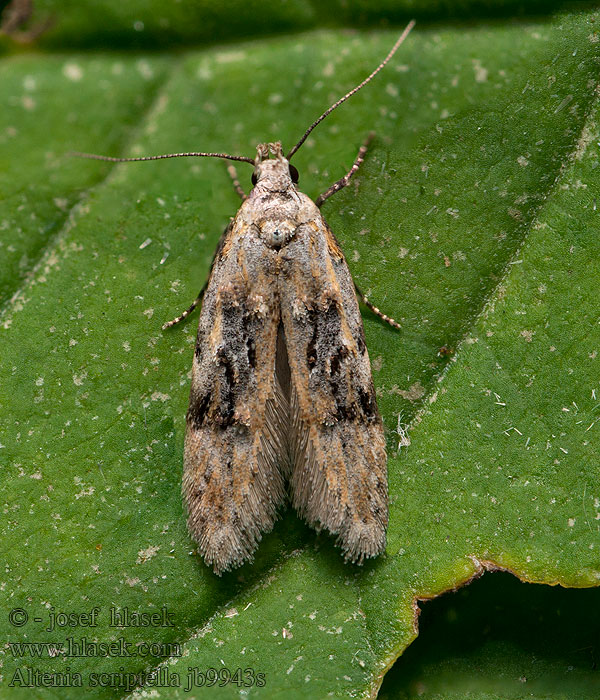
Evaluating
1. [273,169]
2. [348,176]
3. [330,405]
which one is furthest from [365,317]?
[273,169]

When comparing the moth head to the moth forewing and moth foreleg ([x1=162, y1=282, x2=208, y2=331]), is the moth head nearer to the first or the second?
the moth forewing

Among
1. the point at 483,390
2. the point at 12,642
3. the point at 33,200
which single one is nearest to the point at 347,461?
the point at 483,390

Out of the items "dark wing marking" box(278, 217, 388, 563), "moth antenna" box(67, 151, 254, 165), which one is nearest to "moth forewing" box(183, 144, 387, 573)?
"dark wing marking" box(278, 217, 388, 563)

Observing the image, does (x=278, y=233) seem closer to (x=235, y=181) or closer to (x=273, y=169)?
(x=273, y=169)

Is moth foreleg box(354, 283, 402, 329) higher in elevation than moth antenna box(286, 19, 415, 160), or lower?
lower

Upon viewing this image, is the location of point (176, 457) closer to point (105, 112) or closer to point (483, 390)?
point (483, 390)

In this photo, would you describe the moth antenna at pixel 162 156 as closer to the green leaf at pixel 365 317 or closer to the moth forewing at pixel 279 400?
the green leaf at pixel 365 317
